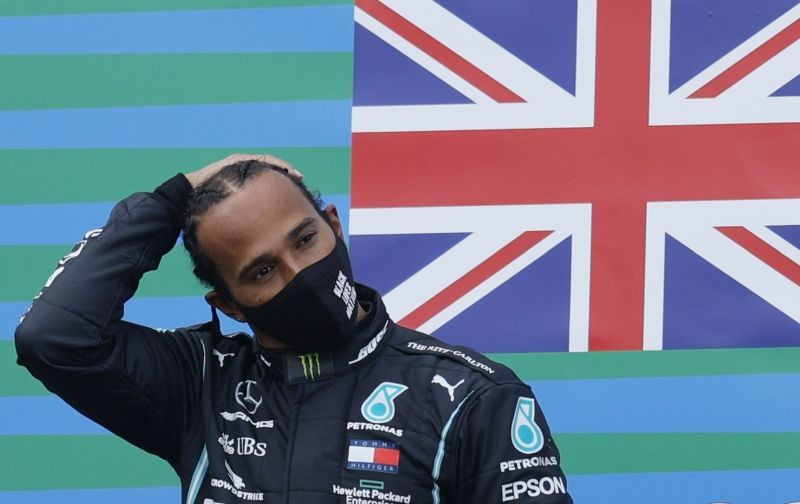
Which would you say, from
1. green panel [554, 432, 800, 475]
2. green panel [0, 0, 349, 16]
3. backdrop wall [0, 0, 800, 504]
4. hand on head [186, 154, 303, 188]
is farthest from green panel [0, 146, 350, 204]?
green panel [554, 432, 800, 475]

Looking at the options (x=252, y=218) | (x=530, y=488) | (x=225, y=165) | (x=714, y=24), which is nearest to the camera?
(x=530, y=488)

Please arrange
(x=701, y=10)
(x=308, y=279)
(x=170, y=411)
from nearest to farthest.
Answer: (x=308, y=279) < (x=170, y=411) < (x=701, y=10)

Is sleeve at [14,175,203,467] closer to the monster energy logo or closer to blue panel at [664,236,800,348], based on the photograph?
the monster energy logo

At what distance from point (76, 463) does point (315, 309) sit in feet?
2.80

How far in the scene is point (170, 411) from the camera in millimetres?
1508

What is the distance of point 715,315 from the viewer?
1.97m

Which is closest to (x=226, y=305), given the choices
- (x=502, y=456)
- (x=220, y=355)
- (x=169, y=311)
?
(x=220, y=355)

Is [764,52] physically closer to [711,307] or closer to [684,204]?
[684,204]

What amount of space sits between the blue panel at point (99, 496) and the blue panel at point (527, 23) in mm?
1022

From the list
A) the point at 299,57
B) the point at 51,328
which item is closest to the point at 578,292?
the point at 299,57

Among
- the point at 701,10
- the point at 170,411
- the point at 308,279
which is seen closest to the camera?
the point at 308,279

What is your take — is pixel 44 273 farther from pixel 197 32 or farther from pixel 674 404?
pixel 674 404

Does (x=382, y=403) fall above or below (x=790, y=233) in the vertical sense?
below

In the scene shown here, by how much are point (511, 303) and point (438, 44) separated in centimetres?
49
